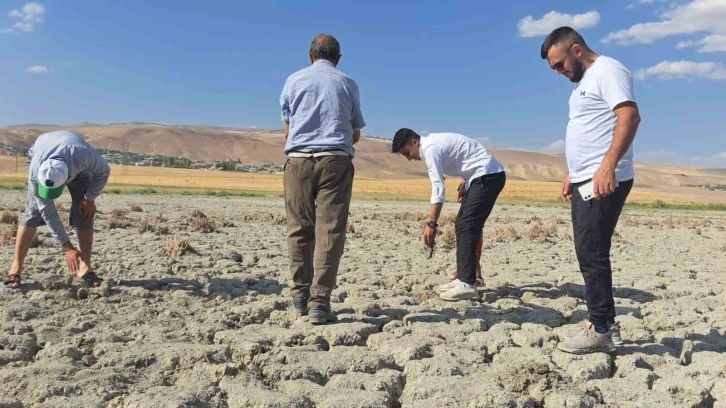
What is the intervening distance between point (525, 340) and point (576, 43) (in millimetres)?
2033

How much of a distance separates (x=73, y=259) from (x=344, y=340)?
265 cm

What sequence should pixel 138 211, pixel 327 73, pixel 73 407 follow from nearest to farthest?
pixel 73 407
pixel 327 73
pixel 138 211

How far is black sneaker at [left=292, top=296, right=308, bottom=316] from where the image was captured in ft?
14.4

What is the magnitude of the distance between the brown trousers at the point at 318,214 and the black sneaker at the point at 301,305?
0.11m

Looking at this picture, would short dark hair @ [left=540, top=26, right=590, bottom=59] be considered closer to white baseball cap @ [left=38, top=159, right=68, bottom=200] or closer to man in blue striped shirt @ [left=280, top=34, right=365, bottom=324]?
man in blue striped shirt @ [left=280, top=34, right=365, bottom=324]

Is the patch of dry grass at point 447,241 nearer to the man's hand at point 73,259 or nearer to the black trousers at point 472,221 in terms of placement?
the black trousers at point 472,221

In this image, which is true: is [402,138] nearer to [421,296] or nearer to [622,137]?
[421,296]

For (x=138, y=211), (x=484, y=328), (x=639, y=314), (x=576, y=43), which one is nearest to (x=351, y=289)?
(x=484, y=328)

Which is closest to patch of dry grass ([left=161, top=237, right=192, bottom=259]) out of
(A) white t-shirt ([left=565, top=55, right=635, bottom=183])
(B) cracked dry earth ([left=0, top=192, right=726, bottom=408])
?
(B) cracked dry earth ([left=0, top=192, right=726, bottom=408])

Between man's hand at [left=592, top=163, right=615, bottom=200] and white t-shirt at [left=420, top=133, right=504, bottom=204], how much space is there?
6.03 ft

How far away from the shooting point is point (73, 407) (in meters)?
2.71

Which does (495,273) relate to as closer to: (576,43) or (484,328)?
(484,328)

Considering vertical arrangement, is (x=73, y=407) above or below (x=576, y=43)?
below

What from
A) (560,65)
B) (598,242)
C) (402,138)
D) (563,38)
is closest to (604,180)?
(598,242)
